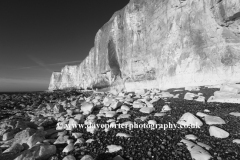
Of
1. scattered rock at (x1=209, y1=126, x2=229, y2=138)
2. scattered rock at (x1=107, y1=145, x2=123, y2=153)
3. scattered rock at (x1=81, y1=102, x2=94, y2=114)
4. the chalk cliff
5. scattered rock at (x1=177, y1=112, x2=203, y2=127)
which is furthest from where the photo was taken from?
the chalk cliff

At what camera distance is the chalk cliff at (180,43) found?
12.0 m

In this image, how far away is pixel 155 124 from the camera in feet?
14.5

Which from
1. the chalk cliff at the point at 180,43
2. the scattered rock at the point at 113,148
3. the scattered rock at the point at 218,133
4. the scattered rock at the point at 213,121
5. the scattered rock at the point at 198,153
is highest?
the chalk cliff at the point at 180,43

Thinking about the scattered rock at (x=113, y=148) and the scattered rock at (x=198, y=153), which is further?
the scattered rock at (x=113, y=148)

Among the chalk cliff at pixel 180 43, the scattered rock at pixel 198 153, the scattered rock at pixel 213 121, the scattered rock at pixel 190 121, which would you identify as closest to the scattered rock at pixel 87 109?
the scattered rock at pixel 190 121

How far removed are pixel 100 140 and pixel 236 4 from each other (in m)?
16.2

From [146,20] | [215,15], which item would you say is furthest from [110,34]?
[215,15]

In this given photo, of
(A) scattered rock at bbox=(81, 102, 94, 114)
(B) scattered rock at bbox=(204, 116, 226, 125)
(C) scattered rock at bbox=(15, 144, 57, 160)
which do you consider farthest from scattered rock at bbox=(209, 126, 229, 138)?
(A) scattered rock at bbox=(81, 102, 94, 114)

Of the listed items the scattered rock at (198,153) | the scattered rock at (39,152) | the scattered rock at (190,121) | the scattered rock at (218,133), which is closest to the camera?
the scattered rock at (198,153)

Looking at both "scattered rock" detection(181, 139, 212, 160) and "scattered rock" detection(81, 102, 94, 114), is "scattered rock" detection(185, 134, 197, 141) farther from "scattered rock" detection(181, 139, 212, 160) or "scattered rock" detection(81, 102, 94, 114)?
"scattered rock" detection(81, 102, 94, 114)

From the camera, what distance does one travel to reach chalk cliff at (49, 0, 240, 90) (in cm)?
1203

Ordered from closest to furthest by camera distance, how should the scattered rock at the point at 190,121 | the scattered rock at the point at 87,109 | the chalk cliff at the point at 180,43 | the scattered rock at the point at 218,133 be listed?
the scattered rock at the point at 218,133
the scattered rock at the point at 190,121
the scattered rock at the point at 87,109
the chalk cliff at the point at 180,43

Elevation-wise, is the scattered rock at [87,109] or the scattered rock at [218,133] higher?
the scattered rock at [87,109]

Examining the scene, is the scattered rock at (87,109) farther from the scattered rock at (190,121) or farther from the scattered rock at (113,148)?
the scattered rock at (190,121)
